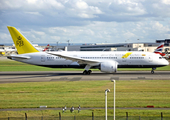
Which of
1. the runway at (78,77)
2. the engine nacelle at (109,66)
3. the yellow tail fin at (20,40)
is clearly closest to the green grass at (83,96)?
the runway at (78,77)

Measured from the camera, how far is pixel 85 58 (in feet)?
Answer: 150

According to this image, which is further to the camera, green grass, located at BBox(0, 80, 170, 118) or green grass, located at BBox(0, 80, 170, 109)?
green grass, located at BBox(0, 80, 170, 109)

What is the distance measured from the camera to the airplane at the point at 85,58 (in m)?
44.6

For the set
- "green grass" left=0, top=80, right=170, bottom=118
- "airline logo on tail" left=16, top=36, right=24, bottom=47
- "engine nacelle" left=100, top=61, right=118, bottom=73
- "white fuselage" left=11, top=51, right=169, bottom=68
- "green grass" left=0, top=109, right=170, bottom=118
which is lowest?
"green grass" left=0, top=109, right=170, bottom=118

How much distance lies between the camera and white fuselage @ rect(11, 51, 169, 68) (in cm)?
4469

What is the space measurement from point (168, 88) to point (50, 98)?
14.8 meters

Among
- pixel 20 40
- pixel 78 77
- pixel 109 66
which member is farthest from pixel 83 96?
→ pixel 20 40

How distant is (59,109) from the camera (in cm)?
2030

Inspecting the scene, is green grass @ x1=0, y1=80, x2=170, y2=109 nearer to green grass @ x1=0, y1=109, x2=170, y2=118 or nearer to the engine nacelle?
green grass @ x1=0, y1=109, x2=170, y2=118

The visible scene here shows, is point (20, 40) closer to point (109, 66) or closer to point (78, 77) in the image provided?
point (78, 77)

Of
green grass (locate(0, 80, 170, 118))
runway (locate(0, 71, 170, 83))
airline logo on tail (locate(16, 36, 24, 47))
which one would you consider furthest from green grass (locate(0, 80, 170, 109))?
airline logo on tail (locate(16, 36, 24, 47))

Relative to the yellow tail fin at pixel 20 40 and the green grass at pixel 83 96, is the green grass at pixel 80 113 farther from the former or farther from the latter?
the yellow tail fin at pixel 20 40

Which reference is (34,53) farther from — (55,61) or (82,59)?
(82,59)

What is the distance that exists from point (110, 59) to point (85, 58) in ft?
15.9
